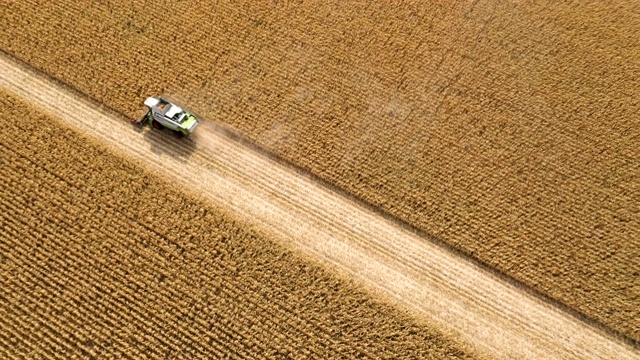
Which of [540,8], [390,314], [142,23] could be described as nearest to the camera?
[390,314]

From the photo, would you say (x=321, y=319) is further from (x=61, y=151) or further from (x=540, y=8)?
(x=540, y=8)

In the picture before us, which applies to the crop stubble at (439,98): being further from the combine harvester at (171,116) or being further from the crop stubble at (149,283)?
the crop stubble at (149,283)

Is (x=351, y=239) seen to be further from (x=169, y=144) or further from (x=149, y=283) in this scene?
(x=169, y=144)

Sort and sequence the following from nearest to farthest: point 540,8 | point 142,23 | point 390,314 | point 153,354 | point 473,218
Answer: point 153,354
point 390,314
point 473,218
point 142,23
point 540,8

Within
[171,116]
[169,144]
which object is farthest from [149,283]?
[171,116]

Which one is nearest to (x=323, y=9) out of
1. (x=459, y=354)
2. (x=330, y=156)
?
(x=330, y=156)

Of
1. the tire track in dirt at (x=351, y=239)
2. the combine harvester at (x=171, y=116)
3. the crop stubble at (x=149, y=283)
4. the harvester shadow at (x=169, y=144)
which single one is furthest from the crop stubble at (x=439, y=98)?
the crop stubble at (x=149, y=283)
